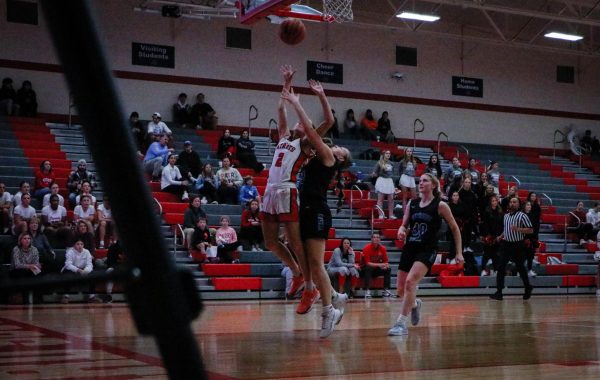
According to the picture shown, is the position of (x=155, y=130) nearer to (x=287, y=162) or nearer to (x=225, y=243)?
(x=225, y=243)

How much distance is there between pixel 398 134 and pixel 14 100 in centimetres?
1272

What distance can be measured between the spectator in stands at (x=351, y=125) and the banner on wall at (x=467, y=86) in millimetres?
4458

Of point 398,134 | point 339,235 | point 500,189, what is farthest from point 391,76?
point 339,235

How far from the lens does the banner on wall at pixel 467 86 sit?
29.2m

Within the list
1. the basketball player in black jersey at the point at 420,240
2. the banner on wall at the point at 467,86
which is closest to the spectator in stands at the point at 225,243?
the basketball player in black jersey at the point at 420,240

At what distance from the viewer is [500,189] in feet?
80.8

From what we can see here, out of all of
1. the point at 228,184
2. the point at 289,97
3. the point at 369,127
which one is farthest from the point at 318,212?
the point at 369,127

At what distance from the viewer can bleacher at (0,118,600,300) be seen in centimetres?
1630

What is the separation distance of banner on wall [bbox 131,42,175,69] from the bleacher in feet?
7.47

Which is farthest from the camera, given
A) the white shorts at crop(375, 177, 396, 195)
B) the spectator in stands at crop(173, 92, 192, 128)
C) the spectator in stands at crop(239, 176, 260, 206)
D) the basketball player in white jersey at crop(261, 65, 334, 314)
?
the spectator in stands at crop(173, 92, 192, 128)

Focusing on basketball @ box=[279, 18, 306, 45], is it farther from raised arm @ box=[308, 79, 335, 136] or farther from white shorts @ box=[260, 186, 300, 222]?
white shorts @ box=[260, 186, 300, 222]

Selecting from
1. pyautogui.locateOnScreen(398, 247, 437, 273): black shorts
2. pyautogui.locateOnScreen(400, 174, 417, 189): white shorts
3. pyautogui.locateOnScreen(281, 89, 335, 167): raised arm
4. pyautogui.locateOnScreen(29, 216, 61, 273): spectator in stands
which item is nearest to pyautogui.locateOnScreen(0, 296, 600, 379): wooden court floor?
pyautogui.locateOnScreen(398, 247, 437, 273): black shorts

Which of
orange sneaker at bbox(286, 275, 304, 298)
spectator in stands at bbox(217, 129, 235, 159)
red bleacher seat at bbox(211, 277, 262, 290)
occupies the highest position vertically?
spectator in stands at bbox(217, 129, 235, 159)

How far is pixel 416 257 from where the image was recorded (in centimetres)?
821
